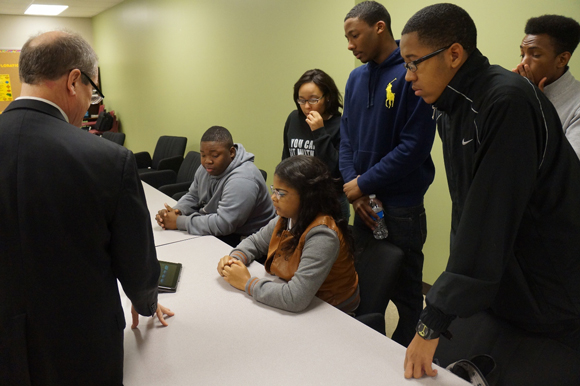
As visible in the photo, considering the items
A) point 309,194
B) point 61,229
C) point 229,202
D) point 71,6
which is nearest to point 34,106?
point 61,229

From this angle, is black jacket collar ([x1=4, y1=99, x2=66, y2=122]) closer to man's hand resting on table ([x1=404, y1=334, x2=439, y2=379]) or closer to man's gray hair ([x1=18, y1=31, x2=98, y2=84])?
man's gray hair ([x1=18, y1=31, x2=98, y2=84])

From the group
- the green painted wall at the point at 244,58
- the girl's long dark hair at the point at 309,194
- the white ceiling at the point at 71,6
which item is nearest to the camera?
the girl's long dark hair at the point at 309,194

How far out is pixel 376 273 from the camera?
1.62 m

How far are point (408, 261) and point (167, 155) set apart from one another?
3.94 meters

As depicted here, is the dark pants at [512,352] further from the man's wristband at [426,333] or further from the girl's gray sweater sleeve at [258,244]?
the girl's gray sweater sleeve at [258,244]

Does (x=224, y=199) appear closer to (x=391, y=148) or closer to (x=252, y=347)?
(x=391, y=148)

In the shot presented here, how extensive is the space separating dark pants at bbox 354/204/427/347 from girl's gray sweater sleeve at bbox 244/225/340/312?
432mm

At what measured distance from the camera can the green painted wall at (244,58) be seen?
239 cm

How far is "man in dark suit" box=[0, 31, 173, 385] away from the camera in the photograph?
0.89m

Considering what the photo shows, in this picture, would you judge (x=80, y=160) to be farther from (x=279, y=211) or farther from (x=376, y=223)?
(x=376, y=223)

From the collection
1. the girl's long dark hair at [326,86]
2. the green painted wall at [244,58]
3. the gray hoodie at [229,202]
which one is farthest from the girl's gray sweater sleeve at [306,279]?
the green painted wall at [244,58]

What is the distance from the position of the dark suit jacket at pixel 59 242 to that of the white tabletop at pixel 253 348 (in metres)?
0.19

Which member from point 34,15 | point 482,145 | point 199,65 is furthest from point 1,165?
point 34,15

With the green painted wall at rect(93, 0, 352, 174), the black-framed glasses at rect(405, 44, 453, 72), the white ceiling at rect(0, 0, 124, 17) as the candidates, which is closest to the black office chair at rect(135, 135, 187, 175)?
the green painted wall at rect(93, 0, 352, 174)
